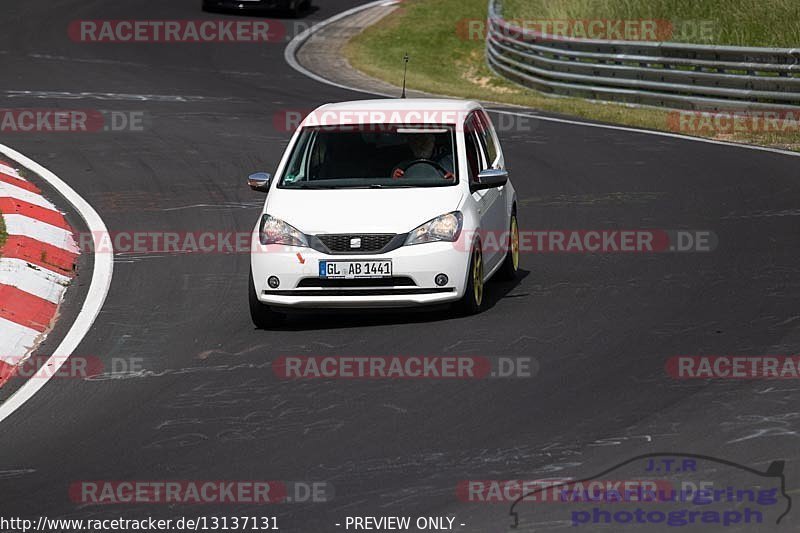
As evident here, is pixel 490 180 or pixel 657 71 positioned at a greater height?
pixel 490 180

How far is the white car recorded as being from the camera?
10.8 metres

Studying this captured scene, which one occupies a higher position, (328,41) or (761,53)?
(761,53)

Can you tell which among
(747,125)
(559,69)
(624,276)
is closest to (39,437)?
(624,276)

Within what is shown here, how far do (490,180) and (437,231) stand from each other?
2.56 feet

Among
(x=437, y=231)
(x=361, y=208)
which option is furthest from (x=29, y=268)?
(x=437, y=231)

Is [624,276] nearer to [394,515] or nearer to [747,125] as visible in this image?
[394,515]

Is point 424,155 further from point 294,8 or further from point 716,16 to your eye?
point 294,8

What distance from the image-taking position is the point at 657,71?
81.0ft

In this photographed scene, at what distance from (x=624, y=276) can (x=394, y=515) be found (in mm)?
5929

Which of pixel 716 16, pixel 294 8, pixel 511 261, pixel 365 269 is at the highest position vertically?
pixel 365 269

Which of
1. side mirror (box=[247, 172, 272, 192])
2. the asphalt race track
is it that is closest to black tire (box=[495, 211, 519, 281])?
Answer: the asphalt race track

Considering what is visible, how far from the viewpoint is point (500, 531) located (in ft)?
21.6

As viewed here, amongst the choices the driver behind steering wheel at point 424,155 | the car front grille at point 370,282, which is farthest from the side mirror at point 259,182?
the car front grille at point 370,282

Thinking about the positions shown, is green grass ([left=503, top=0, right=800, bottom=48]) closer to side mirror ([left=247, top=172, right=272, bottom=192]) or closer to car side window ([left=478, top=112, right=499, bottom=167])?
car side window ([left=478, top=112, right=499, bottom=167])
